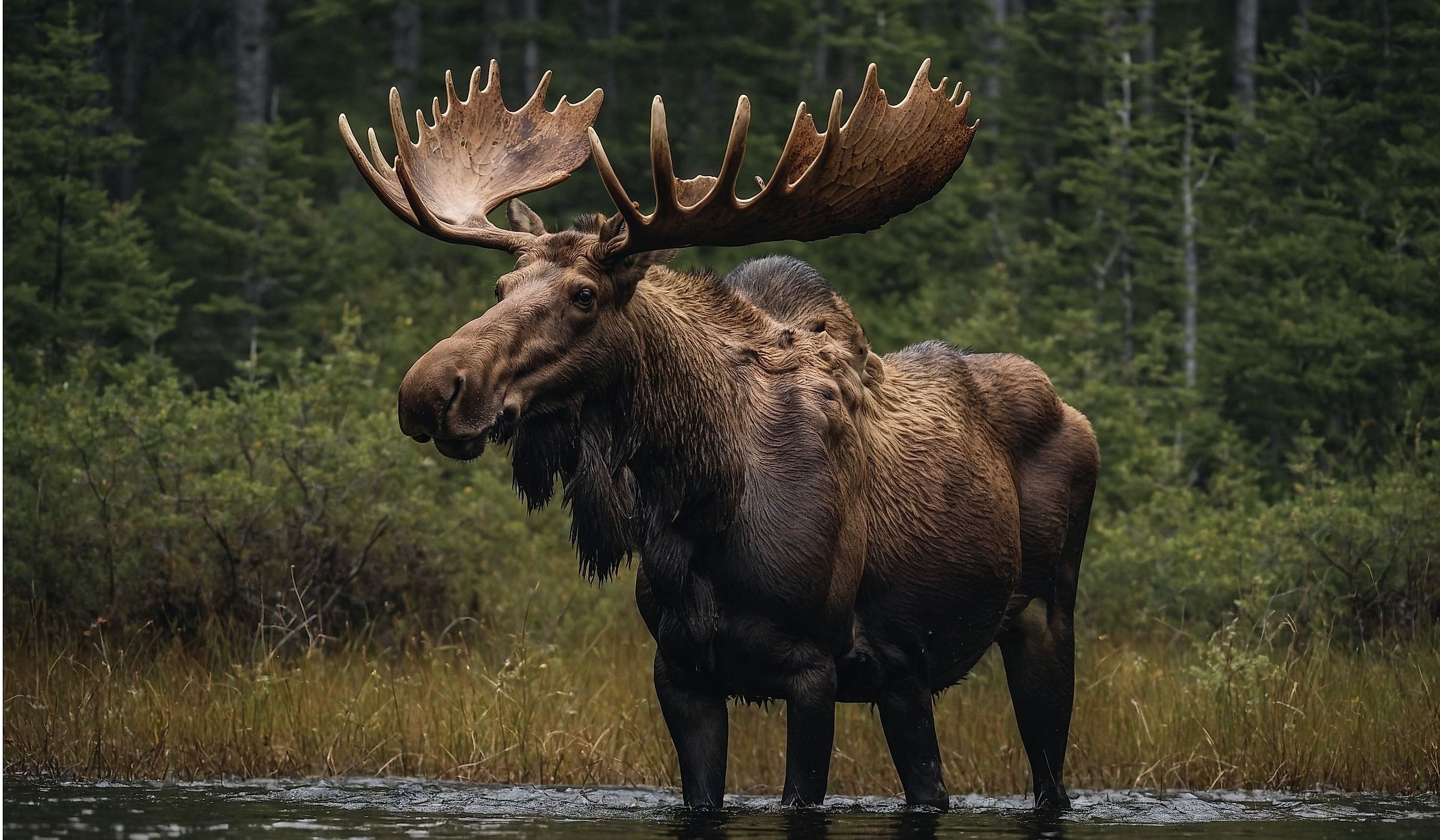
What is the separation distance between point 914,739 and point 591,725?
6.99 ft

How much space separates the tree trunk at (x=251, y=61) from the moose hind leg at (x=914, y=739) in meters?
18.4

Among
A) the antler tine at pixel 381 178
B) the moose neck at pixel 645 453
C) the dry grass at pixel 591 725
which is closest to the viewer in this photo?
the moose neck at pixel 645 453

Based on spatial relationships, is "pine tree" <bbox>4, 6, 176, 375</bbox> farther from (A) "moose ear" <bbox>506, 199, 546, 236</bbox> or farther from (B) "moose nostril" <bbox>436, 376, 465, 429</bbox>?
(B) "moose nostril" <bbox>436, 376, 465, 429</bbox>

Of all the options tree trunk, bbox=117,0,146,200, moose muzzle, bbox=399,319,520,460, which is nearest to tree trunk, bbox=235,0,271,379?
tree trunk, bbox=117,0,146,200

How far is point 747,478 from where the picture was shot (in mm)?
5832

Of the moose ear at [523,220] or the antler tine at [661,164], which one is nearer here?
the antler tine at [661,164]

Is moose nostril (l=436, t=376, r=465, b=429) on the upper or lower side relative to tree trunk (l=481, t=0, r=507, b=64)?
lower

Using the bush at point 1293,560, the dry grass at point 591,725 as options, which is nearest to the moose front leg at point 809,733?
the dry grass at point 591,725

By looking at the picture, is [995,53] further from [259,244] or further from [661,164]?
[661,164]

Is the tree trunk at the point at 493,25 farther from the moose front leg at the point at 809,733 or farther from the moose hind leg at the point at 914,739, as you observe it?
the moose front leg at the point at 809,733

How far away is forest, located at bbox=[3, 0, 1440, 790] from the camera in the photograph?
9.69m

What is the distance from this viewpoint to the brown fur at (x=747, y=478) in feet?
18.1

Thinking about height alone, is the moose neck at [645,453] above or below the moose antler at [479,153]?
below

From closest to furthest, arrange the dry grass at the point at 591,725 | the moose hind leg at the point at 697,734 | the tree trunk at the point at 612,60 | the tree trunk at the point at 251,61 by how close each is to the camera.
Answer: the moose hind leg at the point at 697,734, the dry grass at the point at 591,725, the tree trunk at the point at 251,61, the tree trunk at the point at 612,60
